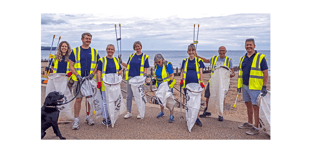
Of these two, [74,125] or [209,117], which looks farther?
[209,117]

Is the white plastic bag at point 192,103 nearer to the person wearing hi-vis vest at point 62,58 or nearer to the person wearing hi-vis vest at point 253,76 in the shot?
the person wearing hi-vis vest at point 253,76

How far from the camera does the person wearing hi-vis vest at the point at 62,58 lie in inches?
158

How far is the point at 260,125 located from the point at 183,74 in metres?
1.66

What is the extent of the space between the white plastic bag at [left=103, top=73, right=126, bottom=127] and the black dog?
86cm

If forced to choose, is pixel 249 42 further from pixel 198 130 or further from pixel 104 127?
pixel 104 127

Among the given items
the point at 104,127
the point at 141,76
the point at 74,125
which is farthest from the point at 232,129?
the point at 74,125

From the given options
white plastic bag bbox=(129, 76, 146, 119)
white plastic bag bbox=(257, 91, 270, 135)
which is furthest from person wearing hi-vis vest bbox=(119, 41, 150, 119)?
white plastic bag bbox=(257, 91, 270, 135)

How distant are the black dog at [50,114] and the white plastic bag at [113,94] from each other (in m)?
0.86

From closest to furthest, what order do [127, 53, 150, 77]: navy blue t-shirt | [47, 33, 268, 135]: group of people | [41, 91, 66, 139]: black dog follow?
1. [41, 91, 66, 139]: black dog
2. [47, 33, 268, 135]: group of people
3. [127, 53, 150, 77]: navy blue t-shirt

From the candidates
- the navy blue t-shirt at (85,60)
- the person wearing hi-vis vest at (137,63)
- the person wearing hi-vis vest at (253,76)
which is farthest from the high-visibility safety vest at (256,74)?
the navy blue t-shirt at (85,60)

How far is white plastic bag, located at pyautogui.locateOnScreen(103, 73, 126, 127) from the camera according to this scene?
13.1ft

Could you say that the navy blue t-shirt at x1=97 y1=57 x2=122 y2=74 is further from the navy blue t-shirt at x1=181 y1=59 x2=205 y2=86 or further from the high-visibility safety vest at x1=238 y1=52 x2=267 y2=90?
the high-visibility safety vest at x1=238 y1=52 x2=267 y2=90

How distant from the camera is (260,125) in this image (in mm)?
3742

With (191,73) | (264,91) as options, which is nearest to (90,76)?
(191,73)
